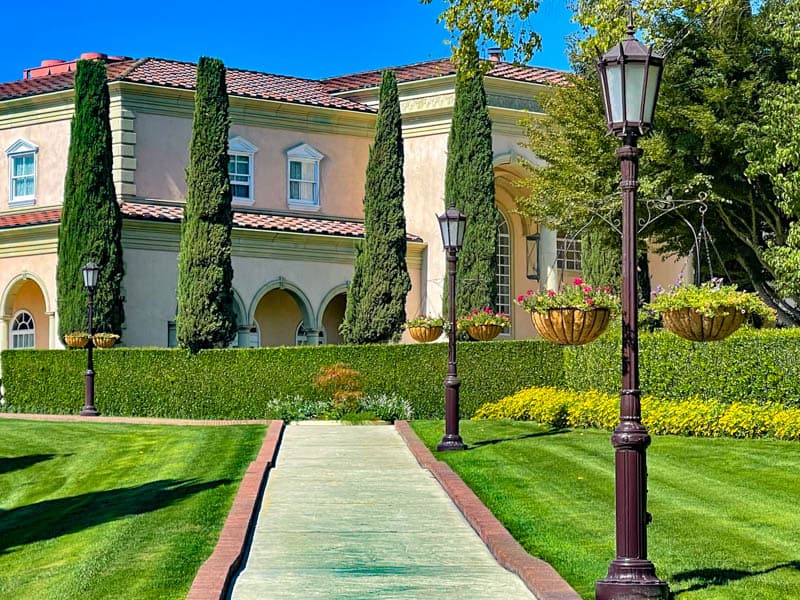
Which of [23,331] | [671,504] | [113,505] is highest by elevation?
[23,331]

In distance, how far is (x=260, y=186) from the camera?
3972 centimetres

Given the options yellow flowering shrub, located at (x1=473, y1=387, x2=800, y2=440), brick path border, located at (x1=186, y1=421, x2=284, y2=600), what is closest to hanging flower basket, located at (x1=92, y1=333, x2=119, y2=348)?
yellow flowering shrub, located at (x1=473, y1=387, x2=800, y2=440)

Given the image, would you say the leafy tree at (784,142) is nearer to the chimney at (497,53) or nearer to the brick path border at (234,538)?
the chimney at (497,53)

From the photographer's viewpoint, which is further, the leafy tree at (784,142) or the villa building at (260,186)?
the villa building at (260,186)

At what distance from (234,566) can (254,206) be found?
27851 mm

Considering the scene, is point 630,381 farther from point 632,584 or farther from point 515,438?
point 515,438

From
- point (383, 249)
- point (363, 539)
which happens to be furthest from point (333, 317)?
point (363, 539)

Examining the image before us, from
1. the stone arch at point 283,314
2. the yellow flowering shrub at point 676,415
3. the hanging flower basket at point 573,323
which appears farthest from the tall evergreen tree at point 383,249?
the hanging flower basket at point 573,323

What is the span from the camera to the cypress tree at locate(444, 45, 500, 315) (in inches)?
1363

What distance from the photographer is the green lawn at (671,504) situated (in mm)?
11727

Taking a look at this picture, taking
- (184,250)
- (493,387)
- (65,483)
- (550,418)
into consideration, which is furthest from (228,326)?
(65,483)

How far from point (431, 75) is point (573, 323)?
75.6 feet

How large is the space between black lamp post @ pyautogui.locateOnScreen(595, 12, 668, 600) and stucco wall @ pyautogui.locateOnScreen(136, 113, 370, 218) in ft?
91.1

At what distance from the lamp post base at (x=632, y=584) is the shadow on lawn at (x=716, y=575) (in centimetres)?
69
